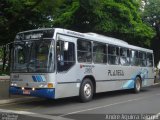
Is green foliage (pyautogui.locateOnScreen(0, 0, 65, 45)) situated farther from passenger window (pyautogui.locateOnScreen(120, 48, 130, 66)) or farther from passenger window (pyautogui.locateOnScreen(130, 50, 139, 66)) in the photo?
passenger window (pyautogui.locateOnScreen(130, 50, 139, 66))

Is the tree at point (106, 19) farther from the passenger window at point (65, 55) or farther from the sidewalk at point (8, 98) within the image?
the passenger window at point (65, 55)

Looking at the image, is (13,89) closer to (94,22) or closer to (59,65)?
(59,65)

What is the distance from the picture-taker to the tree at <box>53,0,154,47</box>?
2377 cm

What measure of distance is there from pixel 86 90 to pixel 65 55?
2.17 meters

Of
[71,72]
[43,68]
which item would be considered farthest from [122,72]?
[43,68]

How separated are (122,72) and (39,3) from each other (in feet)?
18.5

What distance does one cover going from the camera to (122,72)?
1889 centimetres

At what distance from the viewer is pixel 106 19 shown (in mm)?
24078

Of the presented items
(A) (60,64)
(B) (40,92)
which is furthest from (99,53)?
(B) (40,92)

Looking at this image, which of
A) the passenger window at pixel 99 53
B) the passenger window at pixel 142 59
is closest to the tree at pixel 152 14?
the passenger window at pixel 142 59

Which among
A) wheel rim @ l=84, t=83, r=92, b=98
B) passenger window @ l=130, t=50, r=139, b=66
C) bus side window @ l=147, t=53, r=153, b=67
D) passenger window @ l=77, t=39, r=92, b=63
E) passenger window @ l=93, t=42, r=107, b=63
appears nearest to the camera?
passenger window @ l=77, t=39, r=92, b=63

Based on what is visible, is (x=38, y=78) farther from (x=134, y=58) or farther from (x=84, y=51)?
(x=134, y=58)

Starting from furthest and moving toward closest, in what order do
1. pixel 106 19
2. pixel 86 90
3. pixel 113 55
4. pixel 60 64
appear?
pixel 106 19 → pixel 113 55 → pixel 86 90 → pixel 60 64

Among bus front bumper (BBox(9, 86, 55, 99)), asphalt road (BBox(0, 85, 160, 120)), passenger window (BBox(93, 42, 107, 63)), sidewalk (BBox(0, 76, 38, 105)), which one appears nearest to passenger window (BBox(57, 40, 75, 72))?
bus front bumper (BBox(9, 86, 55, 99))
